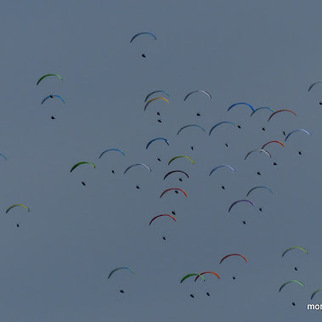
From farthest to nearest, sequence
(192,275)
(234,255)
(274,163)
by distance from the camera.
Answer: (274,163) < (234,255) < (192,275)

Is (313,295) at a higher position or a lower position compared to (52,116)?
lower

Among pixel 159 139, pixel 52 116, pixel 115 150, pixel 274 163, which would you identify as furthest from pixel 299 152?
pixel 52 116

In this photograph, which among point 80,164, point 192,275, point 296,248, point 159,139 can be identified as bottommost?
point 192,275

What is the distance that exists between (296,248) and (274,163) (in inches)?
248

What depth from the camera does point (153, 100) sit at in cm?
3884

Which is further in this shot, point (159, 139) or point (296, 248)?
point (159, 139)

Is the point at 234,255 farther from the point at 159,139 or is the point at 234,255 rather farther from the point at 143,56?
the point at 143,56

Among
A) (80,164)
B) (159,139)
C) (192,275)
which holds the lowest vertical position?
(192,275)

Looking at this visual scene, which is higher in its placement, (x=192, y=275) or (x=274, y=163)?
(x=274, y=163)

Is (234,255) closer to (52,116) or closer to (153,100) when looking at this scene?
(153,100)

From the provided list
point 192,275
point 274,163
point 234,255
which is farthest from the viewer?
point 274,163

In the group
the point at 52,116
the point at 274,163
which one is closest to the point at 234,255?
the point at 274,163

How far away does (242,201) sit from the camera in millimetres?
38000

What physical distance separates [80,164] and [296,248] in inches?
497
